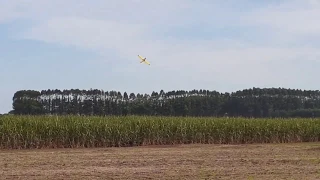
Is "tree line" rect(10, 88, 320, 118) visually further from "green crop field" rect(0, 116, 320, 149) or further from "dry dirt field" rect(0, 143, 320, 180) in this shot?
"dry dirt field" rect(0, 143, 320, 180)

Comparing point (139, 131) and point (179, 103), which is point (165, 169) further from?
point (179, 103)

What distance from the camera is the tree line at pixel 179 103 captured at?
40.6 m

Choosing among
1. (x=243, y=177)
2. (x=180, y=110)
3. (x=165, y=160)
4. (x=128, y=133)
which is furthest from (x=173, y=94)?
(x=243, y=177)

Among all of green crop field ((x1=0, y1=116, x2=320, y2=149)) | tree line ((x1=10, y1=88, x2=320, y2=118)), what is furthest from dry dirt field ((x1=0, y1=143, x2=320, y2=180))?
tree line ((x1=10, y1=88, x2=320, y2=118))

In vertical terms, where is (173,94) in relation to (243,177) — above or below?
above

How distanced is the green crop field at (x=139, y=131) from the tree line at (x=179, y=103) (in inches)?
432

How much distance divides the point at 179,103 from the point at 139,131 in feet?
70.5

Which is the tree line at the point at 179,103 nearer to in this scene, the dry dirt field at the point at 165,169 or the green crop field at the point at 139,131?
the green crop field at the point at 139,131

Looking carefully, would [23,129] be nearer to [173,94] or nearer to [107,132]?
[107,132]

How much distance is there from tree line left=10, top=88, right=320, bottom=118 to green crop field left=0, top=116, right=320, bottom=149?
11.0 m

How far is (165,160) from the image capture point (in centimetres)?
1412

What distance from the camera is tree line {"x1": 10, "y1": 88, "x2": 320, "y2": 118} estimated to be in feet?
A: 133

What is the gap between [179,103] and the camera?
46.4m

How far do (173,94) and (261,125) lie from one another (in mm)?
19063
